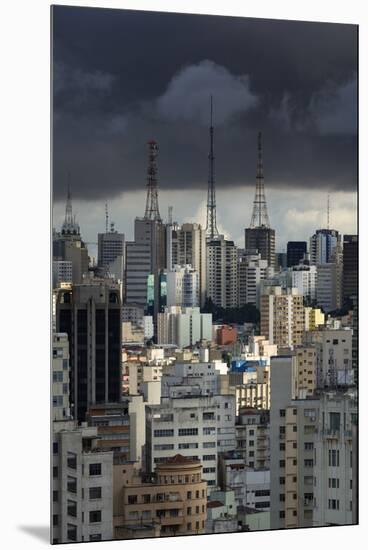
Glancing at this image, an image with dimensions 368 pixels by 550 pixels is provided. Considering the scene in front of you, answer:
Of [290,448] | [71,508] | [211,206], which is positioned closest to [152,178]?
[211,206]

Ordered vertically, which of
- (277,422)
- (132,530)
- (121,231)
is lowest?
(132,530)

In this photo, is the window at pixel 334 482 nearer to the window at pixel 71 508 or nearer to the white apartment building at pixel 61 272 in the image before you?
the window at pixel 71 508

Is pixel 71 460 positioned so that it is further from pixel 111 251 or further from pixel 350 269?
pixel 350 269

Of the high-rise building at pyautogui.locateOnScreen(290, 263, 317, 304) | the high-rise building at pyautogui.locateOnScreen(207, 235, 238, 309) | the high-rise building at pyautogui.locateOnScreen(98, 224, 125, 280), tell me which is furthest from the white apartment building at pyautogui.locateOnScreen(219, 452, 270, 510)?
the high-rise building at pyautogui.locateOnScreen(98, 224, 125, 280)

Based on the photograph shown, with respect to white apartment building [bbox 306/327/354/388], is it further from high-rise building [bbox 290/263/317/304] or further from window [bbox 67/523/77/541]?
window [bbox 67/523/77/541]

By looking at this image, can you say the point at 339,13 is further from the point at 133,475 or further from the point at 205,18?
the point at 133,475

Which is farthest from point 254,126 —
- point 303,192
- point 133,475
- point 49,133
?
point 133,475
